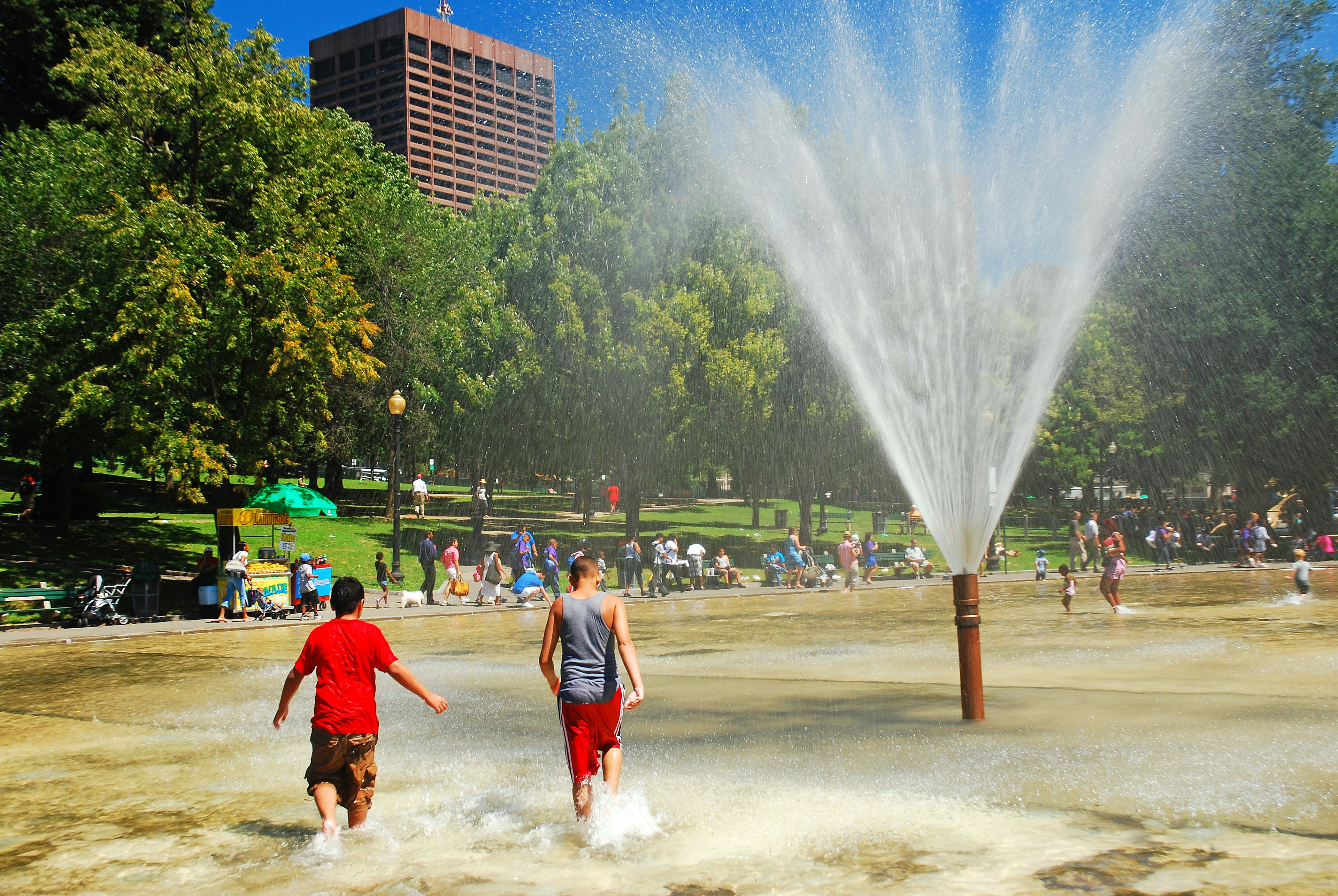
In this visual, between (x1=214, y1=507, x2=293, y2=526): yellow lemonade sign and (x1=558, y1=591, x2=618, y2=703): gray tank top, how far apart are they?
17.6 metres

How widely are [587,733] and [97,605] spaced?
58.5ft

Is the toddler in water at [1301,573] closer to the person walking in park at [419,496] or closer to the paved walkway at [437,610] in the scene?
the paved walkway at [437,610]

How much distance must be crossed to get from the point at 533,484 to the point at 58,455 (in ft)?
182

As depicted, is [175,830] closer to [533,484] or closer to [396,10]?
[533,484]

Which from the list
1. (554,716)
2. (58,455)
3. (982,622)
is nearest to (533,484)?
(58,455)

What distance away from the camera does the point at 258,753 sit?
8.30 metres

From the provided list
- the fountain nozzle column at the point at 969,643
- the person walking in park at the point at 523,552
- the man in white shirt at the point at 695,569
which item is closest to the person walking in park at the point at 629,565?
the man in white shirt at the point at 695,569

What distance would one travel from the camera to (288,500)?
2344 centimetres

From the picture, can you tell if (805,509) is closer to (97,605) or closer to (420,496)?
(420,496)

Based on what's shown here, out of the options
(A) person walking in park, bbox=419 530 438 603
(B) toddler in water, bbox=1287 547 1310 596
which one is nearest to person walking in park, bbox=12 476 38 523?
(A) person walking in park, bbox=419 530 438 603

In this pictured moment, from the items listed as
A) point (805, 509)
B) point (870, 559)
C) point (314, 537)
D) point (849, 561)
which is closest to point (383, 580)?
point (314, 537)

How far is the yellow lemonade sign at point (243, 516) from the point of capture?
864 inches

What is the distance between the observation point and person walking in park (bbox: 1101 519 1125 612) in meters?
18.2

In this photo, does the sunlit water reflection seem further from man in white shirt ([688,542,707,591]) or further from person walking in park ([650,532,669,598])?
man in white shirt ([688,542,707,591])
